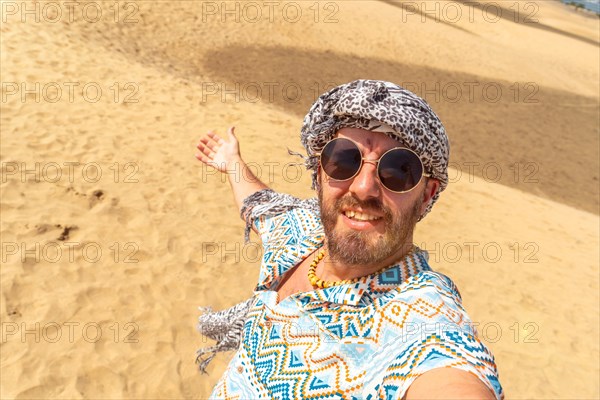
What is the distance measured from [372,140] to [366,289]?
519 mm

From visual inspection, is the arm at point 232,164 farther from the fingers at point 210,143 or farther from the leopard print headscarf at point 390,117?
the leopard print headscarf at point 390,117

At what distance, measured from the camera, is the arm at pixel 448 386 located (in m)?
1.27

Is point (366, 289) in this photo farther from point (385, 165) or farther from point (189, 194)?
point (189, 194)

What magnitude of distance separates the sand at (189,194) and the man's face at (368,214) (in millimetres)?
2721

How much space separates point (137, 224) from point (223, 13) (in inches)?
414

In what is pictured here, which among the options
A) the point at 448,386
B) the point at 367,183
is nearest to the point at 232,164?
the point at 367,183

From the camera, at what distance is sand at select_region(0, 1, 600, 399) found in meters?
4.19

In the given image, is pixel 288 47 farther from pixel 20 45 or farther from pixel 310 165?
pixel 310 165

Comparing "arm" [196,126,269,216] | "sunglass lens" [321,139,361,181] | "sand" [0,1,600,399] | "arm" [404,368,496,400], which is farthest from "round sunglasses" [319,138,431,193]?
"sand" [0,1,600,399]

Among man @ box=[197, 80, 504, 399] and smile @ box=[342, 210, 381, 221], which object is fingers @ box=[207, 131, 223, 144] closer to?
man @ box=[197, 80, 504, 399]

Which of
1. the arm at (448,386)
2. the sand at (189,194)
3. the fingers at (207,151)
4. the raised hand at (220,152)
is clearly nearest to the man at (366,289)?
the arm at (448,386)

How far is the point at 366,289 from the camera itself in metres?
1.63

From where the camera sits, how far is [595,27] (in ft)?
140

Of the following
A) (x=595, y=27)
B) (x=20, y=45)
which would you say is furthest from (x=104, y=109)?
(x=595, y=27)
